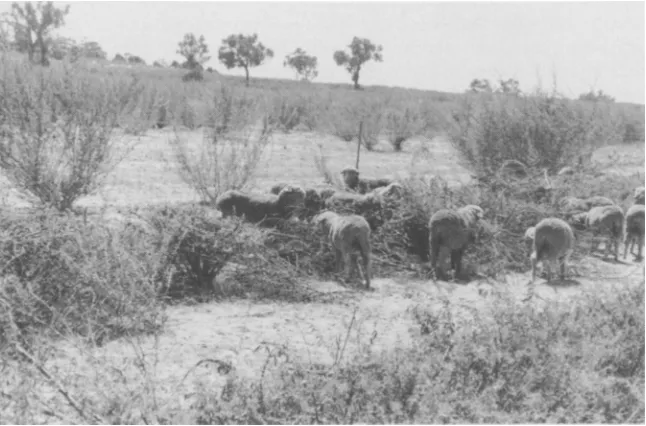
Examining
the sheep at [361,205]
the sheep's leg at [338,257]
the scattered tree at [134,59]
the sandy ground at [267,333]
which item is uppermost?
the scattered tree at [134,59]

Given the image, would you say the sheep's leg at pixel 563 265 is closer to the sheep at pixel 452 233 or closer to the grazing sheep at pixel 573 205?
the sheep at pixel 452 233

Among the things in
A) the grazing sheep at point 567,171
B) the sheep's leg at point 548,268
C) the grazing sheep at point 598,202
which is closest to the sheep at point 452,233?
the sheep's leg at point 548,268

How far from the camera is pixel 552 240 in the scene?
8.68 metres

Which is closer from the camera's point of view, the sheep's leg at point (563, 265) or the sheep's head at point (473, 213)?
the sheep's leg at point (563, 265)

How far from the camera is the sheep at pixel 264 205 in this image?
964 centimetres

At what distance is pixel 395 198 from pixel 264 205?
172cm

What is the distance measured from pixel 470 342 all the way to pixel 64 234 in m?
3.66

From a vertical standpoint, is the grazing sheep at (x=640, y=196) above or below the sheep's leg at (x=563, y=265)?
above

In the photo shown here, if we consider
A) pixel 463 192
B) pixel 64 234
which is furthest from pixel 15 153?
pixel 463 192

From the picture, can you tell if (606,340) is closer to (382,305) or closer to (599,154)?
(382,305)

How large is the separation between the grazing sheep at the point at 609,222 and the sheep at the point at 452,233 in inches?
80.4

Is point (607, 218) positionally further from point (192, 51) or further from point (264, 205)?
point (192, 51)

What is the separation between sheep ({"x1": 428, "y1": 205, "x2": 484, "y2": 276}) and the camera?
8.91m

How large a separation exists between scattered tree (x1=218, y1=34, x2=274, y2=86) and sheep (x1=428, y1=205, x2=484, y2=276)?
53.1 metres
